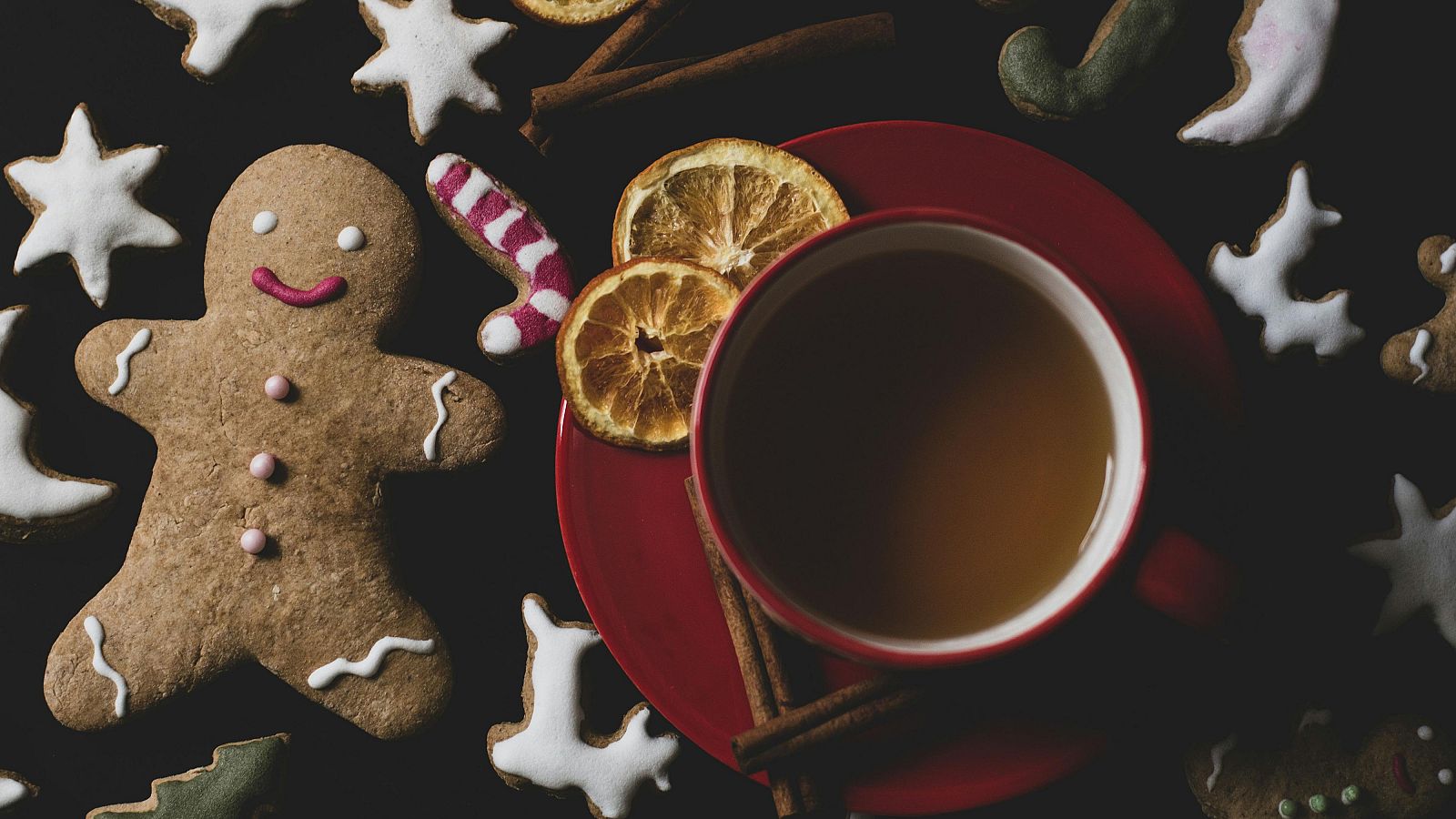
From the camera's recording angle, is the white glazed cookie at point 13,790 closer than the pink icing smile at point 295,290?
No

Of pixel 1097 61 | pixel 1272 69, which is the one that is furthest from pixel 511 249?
pixel 1272 69

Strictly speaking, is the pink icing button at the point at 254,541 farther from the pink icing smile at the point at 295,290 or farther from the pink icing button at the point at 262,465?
the pink icing smile at the point at 295,290

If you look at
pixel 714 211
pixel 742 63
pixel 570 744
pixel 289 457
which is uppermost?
pixel 742 63

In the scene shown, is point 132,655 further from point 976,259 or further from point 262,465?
point 976,259

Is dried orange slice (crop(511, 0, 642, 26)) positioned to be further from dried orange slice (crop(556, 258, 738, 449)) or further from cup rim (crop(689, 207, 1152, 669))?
cup rim (crop(689, 207, 1152, 669))

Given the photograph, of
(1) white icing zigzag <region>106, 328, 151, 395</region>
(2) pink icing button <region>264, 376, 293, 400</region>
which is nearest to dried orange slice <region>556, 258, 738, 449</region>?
(2) pink icing button <region>264, 376, 293, 400</region>

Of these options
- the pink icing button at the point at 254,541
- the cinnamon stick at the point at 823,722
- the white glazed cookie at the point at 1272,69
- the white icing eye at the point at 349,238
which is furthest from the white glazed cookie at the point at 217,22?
the white glazed cookie at the point at 1272,69

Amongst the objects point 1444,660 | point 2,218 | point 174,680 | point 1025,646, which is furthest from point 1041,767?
point 2,218
